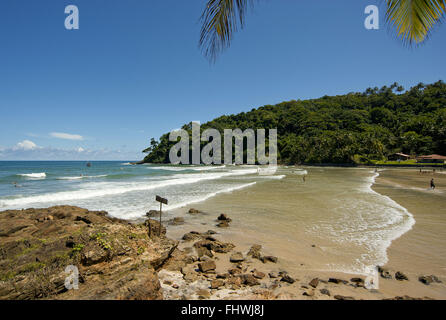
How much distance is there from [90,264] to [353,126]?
11227 cm

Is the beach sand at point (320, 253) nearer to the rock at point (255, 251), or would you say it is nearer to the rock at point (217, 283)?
the rock at point (255, 251)

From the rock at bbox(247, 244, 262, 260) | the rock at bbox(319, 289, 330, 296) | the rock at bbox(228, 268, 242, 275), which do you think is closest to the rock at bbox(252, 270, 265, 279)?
the rock at bbox(228, 268, 242, 275)

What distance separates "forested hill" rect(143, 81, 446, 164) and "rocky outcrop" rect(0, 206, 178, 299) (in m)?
73.7

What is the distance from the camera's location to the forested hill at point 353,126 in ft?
220

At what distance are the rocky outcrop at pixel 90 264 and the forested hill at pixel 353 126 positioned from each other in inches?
2904

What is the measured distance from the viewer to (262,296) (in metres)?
3.75

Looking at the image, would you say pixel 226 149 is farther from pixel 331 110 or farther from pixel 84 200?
pixel 84 200

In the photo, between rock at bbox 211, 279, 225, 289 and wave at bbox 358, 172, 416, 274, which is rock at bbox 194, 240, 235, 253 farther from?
wave at bbox 358, 172, 416, 274

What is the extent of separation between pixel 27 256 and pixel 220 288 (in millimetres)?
3887

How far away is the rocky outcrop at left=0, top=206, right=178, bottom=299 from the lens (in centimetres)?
340

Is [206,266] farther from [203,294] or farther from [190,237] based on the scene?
[190,237]

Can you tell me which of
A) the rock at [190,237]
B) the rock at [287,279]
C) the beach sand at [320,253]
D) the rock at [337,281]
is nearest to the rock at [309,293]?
the beach sand at [320,253]

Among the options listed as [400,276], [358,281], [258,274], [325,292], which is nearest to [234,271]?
[258,274]

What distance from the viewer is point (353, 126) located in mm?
95875
